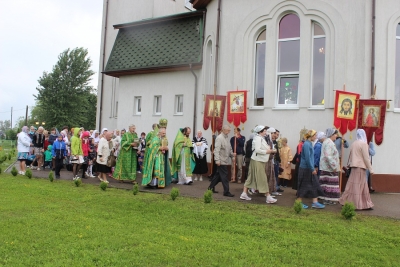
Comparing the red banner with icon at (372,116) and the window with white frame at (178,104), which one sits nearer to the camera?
the red banner with icon at (372,116)

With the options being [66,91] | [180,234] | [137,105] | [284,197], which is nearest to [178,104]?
[137,105]

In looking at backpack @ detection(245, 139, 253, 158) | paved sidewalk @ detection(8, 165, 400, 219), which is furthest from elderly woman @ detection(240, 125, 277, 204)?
backpack @ detection(245, 139, 253, 158)

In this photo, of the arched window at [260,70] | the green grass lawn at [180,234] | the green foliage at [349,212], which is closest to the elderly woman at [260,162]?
the green grass lawn at [180,234]

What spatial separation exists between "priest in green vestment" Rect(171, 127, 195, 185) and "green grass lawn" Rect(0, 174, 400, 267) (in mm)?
3420

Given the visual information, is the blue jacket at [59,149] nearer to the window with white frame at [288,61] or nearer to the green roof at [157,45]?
the green roof at [157,45]

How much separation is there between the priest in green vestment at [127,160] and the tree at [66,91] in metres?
33.8

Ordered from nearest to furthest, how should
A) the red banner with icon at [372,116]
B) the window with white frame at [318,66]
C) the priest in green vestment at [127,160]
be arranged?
the red banner with icon at [372,116] < the window with white frame at [318,66] < the priest in green vestment at [127,160]

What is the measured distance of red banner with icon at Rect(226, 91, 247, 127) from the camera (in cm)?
1298

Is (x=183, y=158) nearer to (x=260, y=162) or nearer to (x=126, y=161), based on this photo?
(x=126, y=161)

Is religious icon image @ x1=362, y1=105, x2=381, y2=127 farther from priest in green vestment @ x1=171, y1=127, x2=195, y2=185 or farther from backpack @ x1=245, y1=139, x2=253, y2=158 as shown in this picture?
priest in green vestment @ x1=171, y1=127, x2=195, y2=185

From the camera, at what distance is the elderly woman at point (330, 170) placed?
9070 millimetres

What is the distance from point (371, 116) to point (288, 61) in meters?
3.31

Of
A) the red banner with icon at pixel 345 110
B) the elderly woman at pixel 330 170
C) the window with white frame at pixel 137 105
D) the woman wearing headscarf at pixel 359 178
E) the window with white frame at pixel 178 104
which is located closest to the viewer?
the woman wearing headscarf at pixel 359 178

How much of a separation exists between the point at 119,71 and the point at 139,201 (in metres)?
11.7
